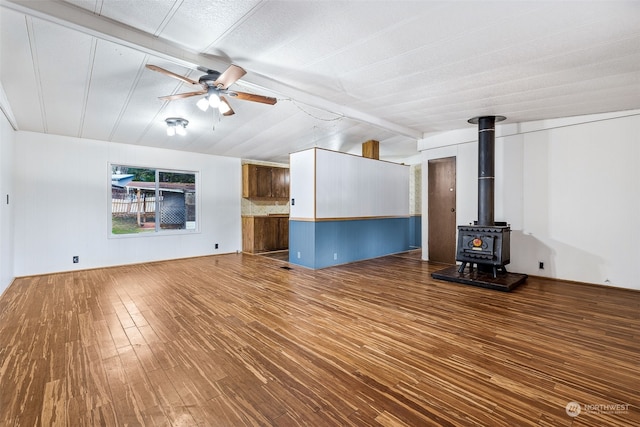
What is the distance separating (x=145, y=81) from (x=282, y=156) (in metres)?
4.55

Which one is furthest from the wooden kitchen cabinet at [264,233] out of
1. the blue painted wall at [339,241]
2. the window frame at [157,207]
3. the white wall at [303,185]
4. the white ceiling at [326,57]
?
the white ceiling at [326,57]

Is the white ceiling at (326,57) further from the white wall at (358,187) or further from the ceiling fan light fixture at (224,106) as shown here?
the white wall at (358,187)

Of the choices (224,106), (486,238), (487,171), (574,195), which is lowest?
(486,238)

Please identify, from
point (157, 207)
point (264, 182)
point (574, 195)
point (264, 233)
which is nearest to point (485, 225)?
point (574, 195)

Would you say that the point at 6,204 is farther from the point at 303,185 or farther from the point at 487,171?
the point at 487,171

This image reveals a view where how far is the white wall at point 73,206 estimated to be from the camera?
4898 mm

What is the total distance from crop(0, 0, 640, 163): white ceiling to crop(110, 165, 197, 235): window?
148 cm

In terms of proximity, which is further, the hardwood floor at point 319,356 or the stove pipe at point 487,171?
the stove pipe at point 487,171

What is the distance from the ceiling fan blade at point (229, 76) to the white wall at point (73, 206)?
4.13 m

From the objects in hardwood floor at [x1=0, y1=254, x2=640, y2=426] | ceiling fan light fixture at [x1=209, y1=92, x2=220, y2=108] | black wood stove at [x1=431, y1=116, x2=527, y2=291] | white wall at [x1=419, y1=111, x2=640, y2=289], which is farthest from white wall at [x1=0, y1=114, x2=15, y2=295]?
white wall at [x1=419, y1=111, x2=640, y2=289]

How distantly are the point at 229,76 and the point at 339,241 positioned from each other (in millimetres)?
3831

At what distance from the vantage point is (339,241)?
5.83 m

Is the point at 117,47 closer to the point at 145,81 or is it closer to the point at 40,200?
the point at 145,81

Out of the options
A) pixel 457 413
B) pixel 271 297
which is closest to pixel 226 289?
pixel 271 297
